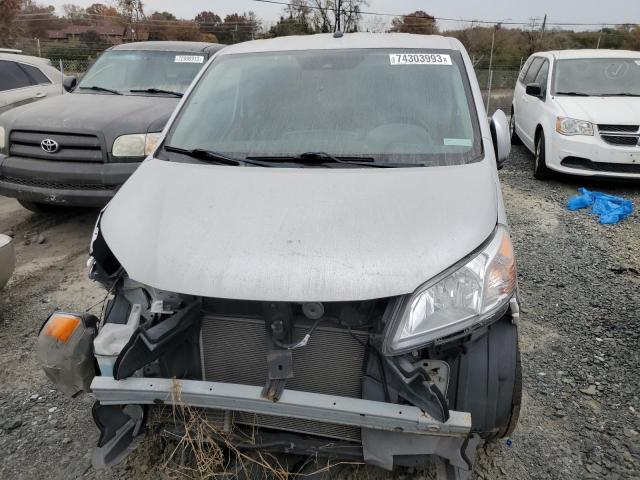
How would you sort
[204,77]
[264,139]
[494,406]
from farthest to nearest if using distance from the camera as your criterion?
[204,77] < [264,139] < [494,406]

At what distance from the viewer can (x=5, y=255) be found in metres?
3.51

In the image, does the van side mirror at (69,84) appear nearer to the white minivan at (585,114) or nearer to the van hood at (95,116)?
the van hood at (95,116)

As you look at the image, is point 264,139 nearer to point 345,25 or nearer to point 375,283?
point 375,283

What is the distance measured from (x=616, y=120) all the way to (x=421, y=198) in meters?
5.67

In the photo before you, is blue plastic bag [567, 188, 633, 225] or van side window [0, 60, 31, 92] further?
van side window [0, 60, 31, 92]

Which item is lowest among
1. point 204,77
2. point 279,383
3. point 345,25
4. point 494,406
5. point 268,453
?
point 268,453

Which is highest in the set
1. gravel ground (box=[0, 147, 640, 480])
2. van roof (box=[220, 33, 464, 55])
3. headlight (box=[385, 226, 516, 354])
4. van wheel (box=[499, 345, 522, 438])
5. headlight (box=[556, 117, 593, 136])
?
van roof (box=[220, 33, 464, 55])

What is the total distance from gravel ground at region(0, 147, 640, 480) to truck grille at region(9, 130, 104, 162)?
0.84 m

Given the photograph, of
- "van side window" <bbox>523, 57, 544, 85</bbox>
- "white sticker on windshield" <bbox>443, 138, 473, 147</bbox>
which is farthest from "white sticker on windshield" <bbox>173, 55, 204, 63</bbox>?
"van side window" <bbox>523, 57, 544, 85</bbox>

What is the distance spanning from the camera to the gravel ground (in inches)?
97.4

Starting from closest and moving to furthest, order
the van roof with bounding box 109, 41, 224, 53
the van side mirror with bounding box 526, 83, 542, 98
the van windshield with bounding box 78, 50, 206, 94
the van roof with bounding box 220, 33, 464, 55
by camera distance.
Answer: the van roof with bounding box 220, 33, 464, 55 → the van windshield with bounding box 78, 50, 206, 94 → the van roof with bounding box 109, 41, 224, 53 → the van side mirror with bounding box 526, 83, 542, 98

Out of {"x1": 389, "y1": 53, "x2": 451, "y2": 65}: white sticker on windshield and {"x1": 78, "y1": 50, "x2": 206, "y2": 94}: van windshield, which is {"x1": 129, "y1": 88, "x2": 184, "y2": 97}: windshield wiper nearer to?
{"x1": 78, "y1": 50, "x2": 206, "y2": 94}: van windshield

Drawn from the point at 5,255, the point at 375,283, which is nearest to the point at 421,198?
the point at 375,283

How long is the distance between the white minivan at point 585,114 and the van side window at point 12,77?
24.8 feet
